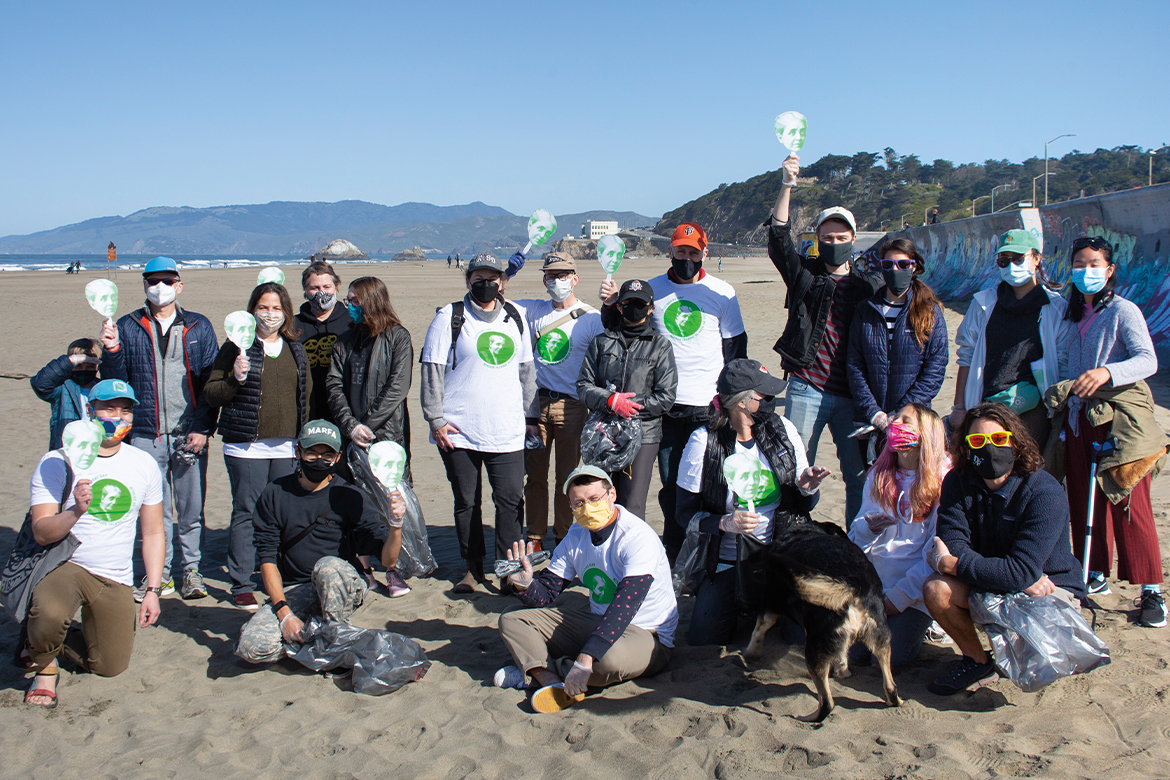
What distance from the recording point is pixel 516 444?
198 inches

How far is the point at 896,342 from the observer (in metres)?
4.42

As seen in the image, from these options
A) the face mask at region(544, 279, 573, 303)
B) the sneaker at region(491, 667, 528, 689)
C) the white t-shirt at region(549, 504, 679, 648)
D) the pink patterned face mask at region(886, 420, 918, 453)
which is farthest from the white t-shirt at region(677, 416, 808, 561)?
the face mask at region(544, 279, 573, 303)

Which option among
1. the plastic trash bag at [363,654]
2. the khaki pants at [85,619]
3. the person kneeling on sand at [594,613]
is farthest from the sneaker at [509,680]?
the khaki pants at [85,619]

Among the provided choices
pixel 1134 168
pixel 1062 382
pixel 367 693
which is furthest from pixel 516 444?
pixel 1134 168

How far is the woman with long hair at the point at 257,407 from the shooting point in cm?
490

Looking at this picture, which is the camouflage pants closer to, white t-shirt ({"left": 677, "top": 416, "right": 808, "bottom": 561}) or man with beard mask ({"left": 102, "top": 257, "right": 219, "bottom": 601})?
man with beard mask ({"left": 102, "top": 257, "right": 219, "bottom": 601})

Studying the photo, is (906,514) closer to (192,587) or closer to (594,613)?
(594,613)

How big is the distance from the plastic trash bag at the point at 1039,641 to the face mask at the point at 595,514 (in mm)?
1748

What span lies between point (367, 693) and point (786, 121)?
4.14 metres

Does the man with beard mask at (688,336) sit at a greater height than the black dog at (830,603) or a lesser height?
greater

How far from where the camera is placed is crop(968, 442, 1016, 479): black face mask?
346cm

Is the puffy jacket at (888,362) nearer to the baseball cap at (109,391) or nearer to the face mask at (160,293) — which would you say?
the baseball cap at (109,391)

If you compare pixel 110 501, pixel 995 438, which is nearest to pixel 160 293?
pixel 110 501

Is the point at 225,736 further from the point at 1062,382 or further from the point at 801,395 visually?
the point at 1062,382
